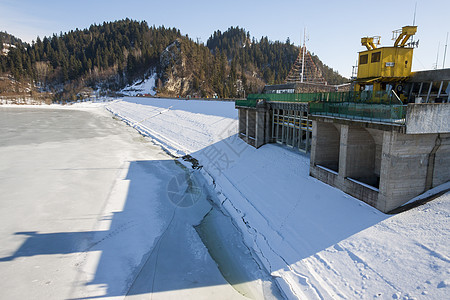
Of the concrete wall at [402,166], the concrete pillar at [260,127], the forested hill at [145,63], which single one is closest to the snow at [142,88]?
the forested hill at [145,63]

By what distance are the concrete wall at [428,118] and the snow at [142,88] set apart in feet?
340

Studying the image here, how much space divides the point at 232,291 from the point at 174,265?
2.45m

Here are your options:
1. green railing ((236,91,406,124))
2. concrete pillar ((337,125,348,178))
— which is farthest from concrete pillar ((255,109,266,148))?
concrete pillar ((337,125,348,178))

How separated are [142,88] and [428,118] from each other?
112 metres

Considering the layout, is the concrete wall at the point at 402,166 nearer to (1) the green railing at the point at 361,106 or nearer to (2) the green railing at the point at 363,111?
(2) the green railing at the point at 363,111

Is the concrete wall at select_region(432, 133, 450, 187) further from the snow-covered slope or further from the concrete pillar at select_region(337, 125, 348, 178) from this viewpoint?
the concrete pillar at select_region(337, 125, 348, 178)

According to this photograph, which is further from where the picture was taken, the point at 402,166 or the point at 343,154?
the point at 343,154

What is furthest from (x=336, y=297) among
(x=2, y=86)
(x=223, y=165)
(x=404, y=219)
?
(x=2, y=86)

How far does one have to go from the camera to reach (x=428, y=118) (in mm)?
11000

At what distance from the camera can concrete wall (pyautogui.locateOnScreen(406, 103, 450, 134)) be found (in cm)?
1076

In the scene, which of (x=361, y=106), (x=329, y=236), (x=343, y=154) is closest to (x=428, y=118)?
(x=361, y=106)

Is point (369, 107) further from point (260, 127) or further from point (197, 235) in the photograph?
point (260, 127)

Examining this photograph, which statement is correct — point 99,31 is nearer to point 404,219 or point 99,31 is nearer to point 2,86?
point 2,86

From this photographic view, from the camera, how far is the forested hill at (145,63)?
347ft
